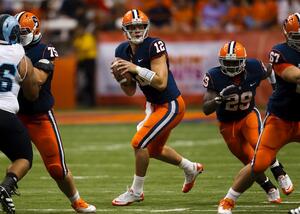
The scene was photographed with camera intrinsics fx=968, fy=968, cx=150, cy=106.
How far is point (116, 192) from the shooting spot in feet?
29.8

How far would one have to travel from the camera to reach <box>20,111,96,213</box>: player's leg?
25.3 feet

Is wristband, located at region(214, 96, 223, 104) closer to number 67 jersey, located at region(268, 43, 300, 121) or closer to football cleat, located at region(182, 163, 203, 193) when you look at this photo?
number 67 jersey, located at region(268, 43, 300, 121)

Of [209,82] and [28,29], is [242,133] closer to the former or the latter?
[209,82]

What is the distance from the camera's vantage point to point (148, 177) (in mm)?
10242

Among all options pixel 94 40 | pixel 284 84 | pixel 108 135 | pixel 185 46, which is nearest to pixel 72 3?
pixel 94 40

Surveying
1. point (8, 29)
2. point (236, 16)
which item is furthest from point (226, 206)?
point (236, 16)

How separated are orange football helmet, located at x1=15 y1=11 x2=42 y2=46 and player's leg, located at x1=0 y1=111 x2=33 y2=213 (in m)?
0.94

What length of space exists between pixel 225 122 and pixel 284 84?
42.4 inches

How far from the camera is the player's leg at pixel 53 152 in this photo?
7719mm

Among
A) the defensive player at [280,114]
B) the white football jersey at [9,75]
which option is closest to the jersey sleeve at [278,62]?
the defensive player at [280,114]

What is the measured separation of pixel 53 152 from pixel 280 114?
6.03ft

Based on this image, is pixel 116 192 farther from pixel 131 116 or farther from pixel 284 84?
pixel 131 116

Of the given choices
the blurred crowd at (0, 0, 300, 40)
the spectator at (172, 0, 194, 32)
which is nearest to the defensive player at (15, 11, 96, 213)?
the blurred crowd at (0, 0, 300, 40)

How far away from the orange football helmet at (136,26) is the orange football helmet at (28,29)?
931 millimetres
